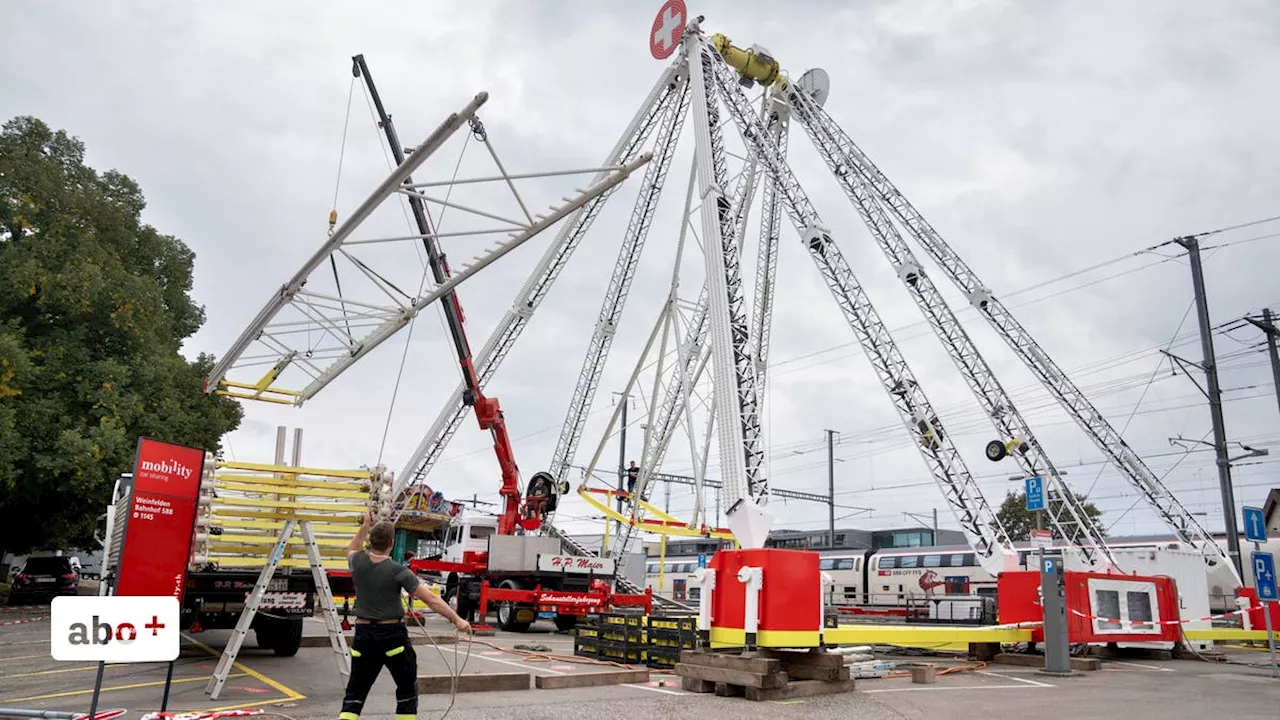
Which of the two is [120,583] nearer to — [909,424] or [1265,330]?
[909,424]

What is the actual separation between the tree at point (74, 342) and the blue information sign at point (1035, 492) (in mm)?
22028

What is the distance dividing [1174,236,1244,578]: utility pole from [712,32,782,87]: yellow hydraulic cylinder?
14051 millimetres

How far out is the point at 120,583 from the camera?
1020cm

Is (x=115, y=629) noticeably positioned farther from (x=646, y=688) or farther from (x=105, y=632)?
(x=646, y=688)

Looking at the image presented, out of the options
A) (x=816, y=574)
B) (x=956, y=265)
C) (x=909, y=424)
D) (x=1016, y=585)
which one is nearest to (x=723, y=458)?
(x=816, y=574)

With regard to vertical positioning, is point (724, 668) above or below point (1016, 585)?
below

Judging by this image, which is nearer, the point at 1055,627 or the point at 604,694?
the point at 604,694

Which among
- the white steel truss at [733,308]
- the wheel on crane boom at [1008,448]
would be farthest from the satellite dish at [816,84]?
the wheel on crane boom at [1008,448]

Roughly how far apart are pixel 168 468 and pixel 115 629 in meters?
5.72

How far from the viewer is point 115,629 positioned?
561cm

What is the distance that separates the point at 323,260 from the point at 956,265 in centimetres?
1680

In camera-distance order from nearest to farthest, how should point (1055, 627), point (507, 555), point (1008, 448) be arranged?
point (1055, 627) → point (1008, 448) → point (507, 555)

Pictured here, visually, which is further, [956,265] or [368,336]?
[956,265]

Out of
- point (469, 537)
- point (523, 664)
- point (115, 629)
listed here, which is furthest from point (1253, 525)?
point (469, 537)
